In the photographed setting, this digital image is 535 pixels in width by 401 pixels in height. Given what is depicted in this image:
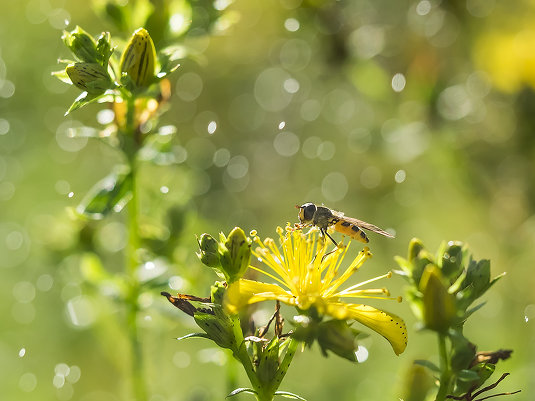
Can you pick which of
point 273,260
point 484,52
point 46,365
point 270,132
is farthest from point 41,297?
point 484,52

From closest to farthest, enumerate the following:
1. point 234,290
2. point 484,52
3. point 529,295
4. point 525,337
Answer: point 234,290, point 525,337, point 529,295, point 484,52

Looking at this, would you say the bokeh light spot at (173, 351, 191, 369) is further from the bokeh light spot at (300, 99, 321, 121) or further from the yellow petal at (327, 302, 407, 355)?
the yellow petal at (327, 302, 407, 355)

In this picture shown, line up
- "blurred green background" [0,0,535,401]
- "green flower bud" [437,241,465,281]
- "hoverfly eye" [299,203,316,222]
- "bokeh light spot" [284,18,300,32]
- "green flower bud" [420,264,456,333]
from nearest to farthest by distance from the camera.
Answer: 1. "green flower bud" [420,264,456,333]
2. "green flower bud" [437,241,465,281]
3. "hoverfly eye" [299,203,316,222]
4. "blurred green background" [0,0,535,401]
5. "bokeh light spot" [284,18,300,32]

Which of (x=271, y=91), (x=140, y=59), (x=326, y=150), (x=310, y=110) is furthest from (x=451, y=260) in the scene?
(x=271, y=91)

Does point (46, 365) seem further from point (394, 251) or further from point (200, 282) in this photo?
point (394, 251)

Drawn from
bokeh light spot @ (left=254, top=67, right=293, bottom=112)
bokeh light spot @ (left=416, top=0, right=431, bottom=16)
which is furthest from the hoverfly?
bokeh light spot @ (left=254, top=67, right=293, bottom=112)

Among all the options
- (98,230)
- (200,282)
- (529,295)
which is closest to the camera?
(200,282)

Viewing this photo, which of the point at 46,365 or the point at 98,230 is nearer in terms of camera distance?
the point at 98,230

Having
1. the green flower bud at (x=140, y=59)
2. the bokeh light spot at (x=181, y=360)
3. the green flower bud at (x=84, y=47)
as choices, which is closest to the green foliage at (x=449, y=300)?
the green flower bud at (x=140, y=59)
